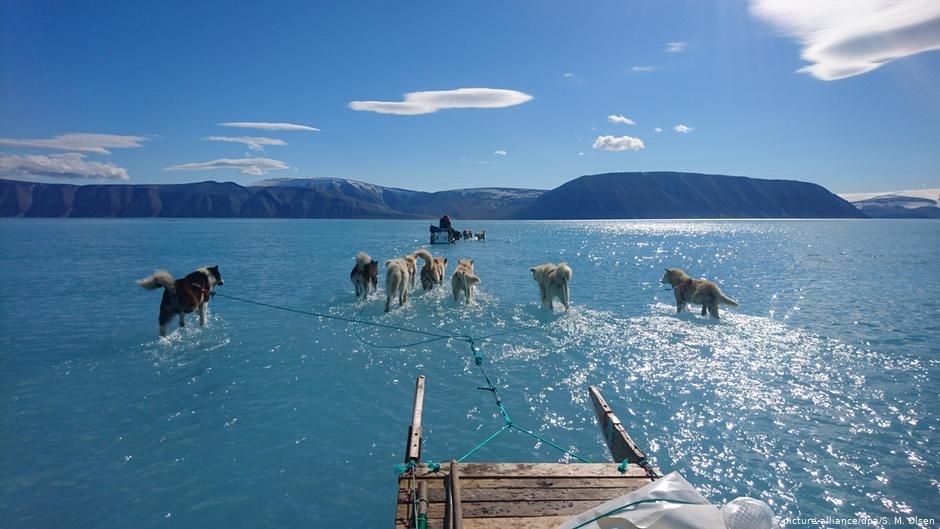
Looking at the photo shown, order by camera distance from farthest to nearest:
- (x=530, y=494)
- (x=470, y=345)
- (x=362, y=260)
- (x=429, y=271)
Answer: (x=429, y=271)
(x=362, y=260)
(x=470, y=345)
(x=530, y=494)

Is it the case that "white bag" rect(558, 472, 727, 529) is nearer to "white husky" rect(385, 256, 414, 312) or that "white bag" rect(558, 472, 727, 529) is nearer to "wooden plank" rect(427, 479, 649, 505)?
"wooden plank" rect(427, 479, 649, 505)

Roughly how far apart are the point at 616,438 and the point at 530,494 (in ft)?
6.55

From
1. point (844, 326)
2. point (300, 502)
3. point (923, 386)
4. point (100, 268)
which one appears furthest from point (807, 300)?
point (100, 268)

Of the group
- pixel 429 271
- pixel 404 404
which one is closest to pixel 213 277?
pixel 429 271

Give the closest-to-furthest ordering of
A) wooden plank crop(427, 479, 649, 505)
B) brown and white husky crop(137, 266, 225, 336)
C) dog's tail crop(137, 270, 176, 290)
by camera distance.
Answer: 1. wooden plank crop(427, 479, 649, 505)
2. dog's tail crop(137, 270, 176, 290)
3. brown and white husky crop(137, 266, 225, 336)

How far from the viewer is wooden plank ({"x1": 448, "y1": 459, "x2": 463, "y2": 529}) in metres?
4.29

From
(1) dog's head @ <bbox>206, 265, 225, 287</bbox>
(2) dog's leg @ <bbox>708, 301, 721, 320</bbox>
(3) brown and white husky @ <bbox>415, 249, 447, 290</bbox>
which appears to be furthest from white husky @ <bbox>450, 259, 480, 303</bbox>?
(1) dog's head @ <bbox>206, 265, 225, 287</bbox>

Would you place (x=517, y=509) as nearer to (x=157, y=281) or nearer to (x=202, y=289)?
(x=157, y=281)

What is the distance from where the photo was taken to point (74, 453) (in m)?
7.27

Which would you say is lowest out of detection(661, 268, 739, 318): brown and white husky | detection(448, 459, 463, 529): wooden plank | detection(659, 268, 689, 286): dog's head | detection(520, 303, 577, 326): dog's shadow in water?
detection(520, 303, 577, 326): dog's shadow in water

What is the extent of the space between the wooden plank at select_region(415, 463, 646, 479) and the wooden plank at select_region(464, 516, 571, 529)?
0.76 meters

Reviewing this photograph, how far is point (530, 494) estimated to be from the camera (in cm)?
510

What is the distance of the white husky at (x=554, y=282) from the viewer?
16.1 metres

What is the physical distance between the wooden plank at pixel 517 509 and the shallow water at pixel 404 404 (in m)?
1.49
